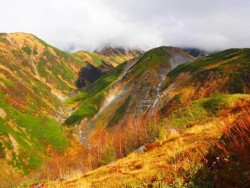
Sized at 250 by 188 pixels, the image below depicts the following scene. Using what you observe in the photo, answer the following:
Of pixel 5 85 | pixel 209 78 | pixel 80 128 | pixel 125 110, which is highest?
pixel 209 78

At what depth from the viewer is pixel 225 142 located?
10945mm

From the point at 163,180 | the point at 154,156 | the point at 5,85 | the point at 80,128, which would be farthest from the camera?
the point at 80,128

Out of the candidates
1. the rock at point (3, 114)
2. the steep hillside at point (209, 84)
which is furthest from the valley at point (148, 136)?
the rock at point (3, 114)

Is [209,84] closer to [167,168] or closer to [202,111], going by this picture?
[202,111]

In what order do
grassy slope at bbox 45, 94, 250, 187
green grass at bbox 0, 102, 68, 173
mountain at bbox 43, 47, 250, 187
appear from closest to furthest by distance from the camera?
mountain at bbox 43, 47, 250, 187, grassy slope at bbox 45, 94, 250, 187, green grass at bbox 0, 102, 68, 173

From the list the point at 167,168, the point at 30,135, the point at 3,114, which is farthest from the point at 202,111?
the point at 3,114

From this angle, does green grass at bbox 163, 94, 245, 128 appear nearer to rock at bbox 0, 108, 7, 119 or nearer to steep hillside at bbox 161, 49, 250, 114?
steep hillside at bbox 161, 49, 250, 114

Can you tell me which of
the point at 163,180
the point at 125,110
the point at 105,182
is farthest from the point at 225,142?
the point at 125,110

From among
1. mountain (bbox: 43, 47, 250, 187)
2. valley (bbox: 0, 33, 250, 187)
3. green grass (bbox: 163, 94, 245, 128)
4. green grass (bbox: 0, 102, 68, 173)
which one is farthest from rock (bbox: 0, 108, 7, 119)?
green grass (bbox: 163, 94, 245, 128)

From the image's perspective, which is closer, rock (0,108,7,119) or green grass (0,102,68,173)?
green grass (0,102,68,173)

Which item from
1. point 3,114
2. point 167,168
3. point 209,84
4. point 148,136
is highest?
point 167,168

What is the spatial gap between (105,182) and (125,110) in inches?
4920

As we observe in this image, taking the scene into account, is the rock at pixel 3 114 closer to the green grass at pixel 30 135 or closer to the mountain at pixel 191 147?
the green grass at pixel 30 135

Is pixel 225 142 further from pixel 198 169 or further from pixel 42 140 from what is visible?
pixel 42 140
